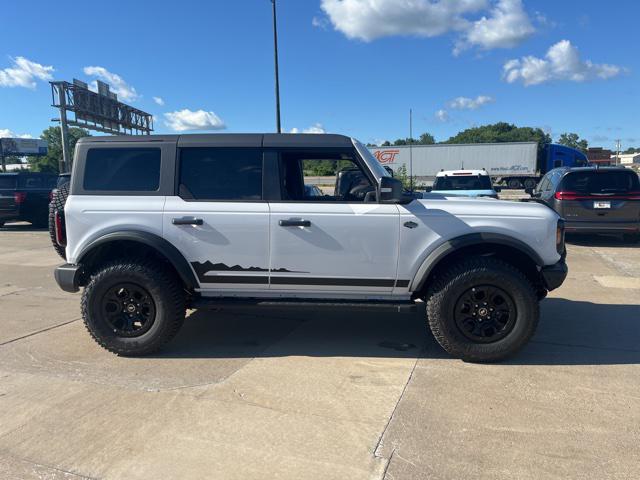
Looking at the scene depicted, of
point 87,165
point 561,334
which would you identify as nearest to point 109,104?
point 87,165

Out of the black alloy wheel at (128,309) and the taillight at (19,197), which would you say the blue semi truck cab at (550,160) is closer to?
the taillight at (19,197)

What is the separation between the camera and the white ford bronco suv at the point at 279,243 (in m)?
3.89

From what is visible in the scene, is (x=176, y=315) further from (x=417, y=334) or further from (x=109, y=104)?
(x=109, y=104)

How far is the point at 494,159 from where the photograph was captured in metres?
33.2

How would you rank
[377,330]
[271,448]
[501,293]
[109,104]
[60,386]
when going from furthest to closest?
[109,104], [377,330], [501,293], [60,386], [271,448]

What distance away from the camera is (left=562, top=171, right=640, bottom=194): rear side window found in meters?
9.28

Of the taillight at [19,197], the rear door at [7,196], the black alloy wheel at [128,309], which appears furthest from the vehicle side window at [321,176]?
the rear door at [7,196]

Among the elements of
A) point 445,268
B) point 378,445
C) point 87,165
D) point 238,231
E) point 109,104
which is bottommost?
point 378,445

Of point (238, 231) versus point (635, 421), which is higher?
point (238, 231)

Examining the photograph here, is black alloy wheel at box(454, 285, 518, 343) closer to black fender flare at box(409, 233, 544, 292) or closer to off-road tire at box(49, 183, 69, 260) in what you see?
black fender flare at box(409, 233, 544, 292)

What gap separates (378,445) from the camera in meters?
2.79

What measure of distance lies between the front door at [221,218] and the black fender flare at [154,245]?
55 millimetres

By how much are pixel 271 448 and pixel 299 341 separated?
5.87 feet

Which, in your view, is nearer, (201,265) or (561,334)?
(201,265)
